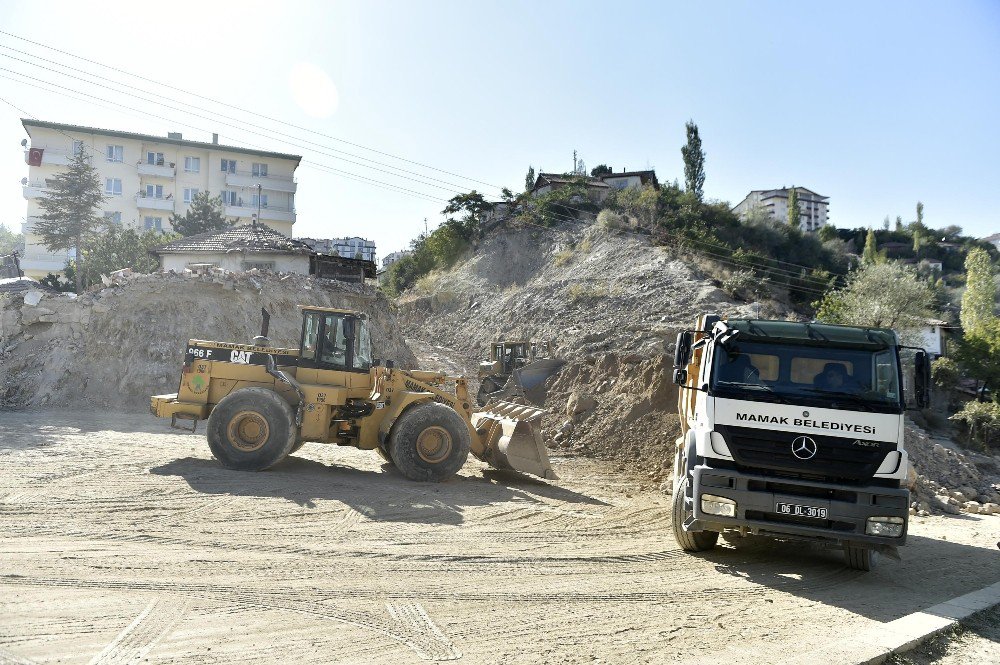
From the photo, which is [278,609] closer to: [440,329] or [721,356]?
[721,356]

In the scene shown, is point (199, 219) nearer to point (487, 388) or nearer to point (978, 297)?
point (487, 388)

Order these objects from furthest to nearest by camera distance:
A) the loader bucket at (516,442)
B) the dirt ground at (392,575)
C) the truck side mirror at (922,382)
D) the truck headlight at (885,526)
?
the loader bucket at (516,442) → the truck side mirror at (922,382) → the truck headlight at (885,526) → the dirt ground at (392,575)

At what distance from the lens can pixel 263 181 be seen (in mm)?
60750

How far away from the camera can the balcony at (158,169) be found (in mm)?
56719

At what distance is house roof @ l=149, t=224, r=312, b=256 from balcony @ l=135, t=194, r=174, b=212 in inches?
902

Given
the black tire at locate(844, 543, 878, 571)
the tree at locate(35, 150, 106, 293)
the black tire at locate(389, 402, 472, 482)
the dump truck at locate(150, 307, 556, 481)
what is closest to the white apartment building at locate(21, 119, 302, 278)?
the tree at locate(35, 150, 106, 293)

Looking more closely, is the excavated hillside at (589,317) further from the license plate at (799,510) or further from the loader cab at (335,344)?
the license plate at (799,510)

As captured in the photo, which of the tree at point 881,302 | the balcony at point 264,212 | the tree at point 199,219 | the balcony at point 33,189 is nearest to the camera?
the tree at point 881,302

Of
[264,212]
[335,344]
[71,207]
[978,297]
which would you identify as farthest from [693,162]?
[335,344]

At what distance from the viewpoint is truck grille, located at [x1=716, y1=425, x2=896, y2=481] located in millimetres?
7500

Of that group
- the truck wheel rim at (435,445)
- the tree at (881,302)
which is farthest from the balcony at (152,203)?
the truck wheel rim at (435,445)

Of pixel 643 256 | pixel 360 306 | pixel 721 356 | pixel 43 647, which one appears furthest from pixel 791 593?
pixel 643 256

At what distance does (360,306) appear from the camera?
30.1 m

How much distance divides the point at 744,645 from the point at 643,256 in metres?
37.3
